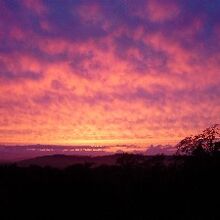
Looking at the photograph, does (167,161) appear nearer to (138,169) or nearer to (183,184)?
(138,169)

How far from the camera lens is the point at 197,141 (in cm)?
2100

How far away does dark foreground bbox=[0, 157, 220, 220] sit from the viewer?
16641mm

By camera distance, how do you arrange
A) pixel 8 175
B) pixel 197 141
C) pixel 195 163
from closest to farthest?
pixel 195 163 → pixel 197 141 → pixel 8 175

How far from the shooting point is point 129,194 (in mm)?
18328

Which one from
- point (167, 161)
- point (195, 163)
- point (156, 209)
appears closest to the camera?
point (156, 209)

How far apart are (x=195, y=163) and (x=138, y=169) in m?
3.54

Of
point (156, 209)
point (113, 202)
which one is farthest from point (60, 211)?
point (156, 209)

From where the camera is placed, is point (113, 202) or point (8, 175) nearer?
point (113, 202)

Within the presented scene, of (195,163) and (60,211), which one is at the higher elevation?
(195,163)

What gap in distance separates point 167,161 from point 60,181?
5.55m

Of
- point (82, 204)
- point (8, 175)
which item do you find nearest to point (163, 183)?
point (82, 204)

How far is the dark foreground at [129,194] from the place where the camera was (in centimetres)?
1664

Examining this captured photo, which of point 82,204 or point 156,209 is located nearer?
point 156,209

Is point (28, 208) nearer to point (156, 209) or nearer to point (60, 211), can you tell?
point (60, 211)
